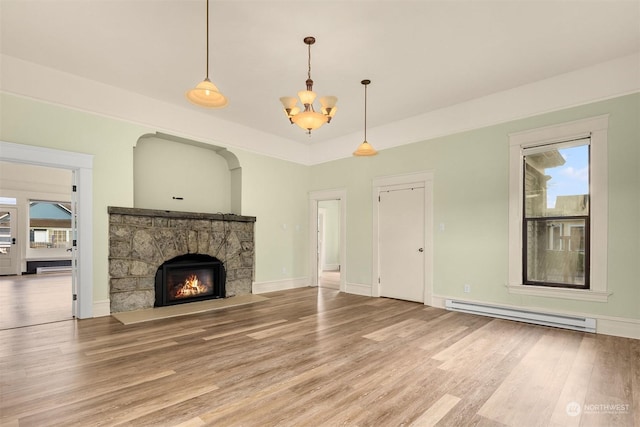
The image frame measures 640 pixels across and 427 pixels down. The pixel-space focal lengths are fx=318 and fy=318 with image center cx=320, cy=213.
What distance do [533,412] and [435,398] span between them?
630mm

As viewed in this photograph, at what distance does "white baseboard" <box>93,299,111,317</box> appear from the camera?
451 cm

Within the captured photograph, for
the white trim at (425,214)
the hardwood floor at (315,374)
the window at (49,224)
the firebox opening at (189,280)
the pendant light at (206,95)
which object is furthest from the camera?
the window at (49,224)

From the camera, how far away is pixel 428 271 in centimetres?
541

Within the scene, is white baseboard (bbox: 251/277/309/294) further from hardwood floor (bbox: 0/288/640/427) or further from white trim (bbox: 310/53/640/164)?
white trim (bbox: 310/53/640/164)

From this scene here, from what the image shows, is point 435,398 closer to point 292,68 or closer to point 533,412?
point 533,412

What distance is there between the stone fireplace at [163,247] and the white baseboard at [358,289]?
200 centimetres

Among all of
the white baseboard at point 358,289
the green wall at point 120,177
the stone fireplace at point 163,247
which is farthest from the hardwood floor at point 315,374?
the white baseboard at point 358,289

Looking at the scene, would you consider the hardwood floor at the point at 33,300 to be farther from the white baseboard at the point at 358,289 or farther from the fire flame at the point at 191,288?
the white baseboard at the point at 358,289

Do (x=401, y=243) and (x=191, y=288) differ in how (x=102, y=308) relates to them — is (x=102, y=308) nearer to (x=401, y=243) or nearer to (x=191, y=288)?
(x=191, y=288)

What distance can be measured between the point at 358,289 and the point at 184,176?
4042mm

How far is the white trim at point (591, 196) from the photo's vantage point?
3.88 meters

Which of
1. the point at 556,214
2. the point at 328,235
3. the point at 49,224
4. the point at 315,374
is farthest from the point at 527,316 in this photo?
the point at 49,224

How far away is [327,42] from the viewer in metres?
3.51

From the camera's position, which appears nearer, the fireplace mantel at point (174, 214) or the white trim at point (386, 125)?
the white trim at point (386, 125)
